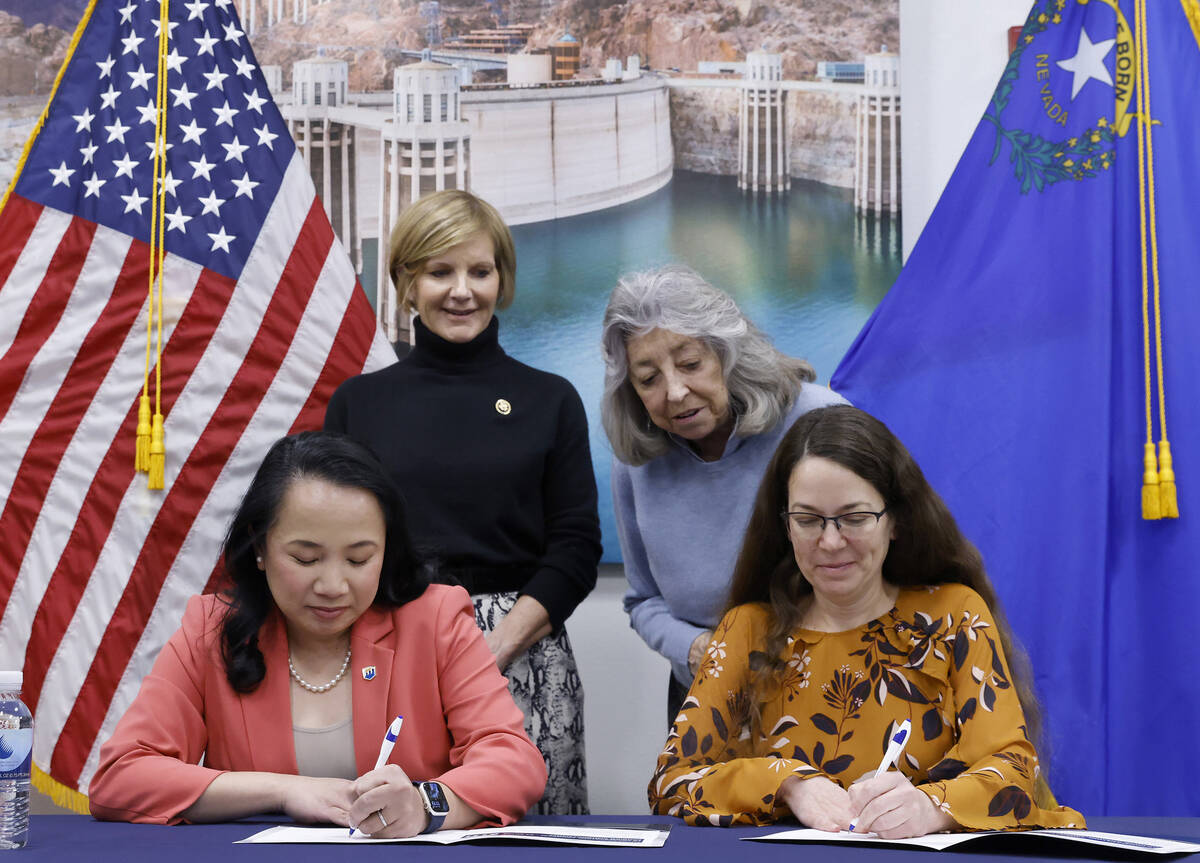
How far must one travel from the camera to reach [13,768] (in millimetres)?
1435

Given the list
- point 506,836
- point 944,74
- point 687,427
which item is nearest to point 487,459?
point 687,427

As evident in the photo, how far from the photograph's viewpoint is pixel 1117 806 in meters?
2.19

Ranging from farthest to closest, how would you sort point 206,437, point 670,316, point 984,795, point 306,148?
point 306,148
point 206,437
point 670,316
point 984,795

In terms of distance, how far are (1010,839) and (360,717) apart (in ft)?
2.76

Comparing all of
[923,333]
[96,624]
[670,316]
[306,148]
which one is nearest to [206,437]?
[96,624]

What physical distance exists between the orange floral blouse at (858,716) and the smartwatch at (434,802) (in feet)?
0.99

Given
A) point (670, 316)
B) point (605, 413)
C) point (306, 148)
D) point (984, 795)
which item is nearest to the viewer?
point (984, 795)

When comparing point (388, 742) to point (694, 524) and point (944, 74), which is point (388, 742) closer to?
point (694, 524)

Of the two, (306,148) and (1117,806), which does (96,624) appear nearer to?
(306,148)

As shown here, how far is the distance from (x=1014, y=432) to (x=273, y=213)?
1.57 metres

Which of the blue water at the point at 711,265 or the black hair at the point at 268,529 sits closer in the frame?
the black hair at the point at 268,529

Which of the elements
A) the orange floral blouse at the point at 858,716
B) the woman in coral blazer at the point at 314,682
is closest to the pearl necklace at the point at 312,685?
the woman in coral blazer at the point at 314,682

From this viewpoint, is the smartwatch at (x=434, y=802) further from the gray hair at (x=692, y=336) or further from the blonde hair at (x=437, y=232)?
the blonde hair at (x=437, y=232)

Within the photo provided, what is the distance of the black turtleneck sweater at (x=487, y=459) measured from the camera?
208 centimetres
